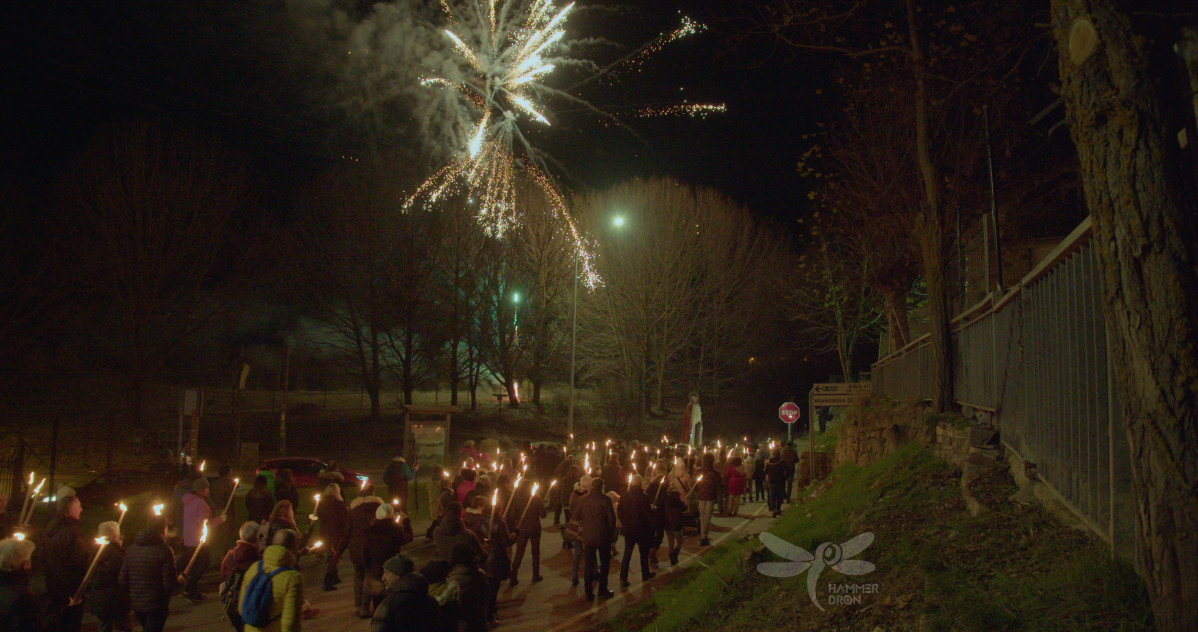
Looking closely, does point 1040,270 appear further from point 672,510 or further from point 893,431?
point 893,431

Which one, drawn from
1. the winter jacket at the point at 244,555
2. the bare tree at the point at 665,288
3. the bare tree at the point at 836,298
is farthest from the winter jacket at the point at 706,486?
the bare tree at the point at 665,288

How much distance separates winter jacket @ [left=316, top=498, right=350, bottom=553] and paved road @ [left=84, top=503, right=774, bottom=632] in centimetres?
73

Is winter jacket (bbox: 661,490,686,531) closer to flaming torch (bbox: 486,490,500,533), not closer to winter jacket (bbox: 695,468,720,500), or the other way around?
winter jacket (bbox: 695,468,720,500)

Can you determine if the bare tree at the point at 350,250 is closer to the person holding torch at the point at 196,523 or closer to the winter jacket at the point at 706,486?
the winter jacket at the point at 706,486

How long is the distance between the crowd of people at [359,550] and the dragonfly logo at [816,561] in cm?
275

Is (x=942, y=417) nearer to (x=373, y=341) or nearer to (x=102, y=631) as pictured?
(x=102, y=631)

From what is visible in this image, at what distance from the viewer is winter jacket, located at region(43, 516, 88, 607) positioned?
280 inches

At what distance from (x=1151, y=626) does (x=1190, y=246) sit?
1.90 meters

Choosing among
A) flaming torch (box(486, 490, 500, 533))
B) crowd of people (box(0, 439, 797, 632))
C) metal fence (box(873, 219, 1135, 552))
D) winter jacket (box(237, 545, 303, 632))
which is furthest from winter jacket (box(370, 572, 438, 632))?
metal fence (box(873, 219, 1135, 552))

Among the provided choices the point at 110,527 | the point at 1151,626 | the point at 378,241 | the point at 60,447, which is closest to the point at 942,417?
the point at 1151,626

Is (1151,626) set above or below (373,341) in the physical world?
Result: below

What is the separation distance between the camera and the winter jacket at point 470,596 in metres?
6.30

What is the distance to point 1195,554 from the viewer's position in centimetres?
345

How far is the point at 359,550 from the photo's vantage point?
9.23 meters
